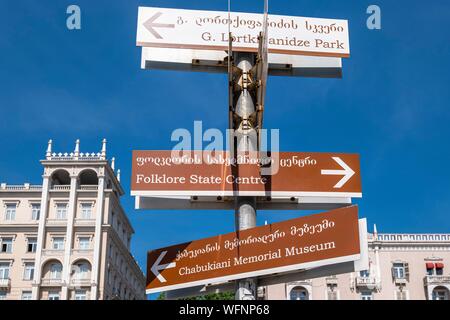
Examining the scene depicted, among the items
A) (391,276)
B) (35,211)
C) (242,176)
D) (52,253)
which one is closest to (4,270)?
(52,253)

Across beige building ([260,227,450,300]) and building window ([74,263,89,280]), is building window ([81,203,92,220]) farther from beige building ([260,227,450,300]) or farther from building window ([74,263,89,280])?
beige building ([260,227,450,300])

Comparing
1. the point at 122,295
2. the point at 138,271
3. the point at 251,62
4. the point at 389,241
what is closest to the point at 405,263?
the point at 389,241

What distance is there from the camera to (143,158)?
33.2 feet

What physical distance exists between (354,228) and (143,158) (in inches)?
134

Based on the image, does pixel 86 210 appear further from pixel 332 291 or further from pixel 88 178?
pixel 332 291

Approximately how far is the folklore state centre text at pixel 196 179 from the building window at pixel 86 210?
197 feet

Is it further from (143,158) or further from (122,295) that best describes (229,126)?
(122,295)

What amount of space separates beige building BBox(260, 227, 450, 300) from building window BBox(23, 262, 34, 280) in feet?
80.9

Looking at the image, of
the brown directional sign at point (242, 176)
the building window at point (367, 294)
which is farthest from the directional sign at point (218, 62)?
the building window at point (367, 294)

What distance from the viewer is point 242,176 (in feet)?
33.2

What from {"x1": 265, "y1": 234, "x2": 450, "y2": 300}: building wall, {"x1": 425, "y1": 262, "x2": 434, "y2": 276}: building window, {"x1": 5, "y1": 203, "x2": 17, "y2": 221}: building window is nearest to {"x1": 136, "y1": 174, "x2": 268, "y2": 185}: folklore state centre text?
{"x1": 265, "y1": 234, "x2": 450, "y2": 300}: building wall

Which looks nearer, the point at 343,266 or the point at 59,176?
the point at 343,266
